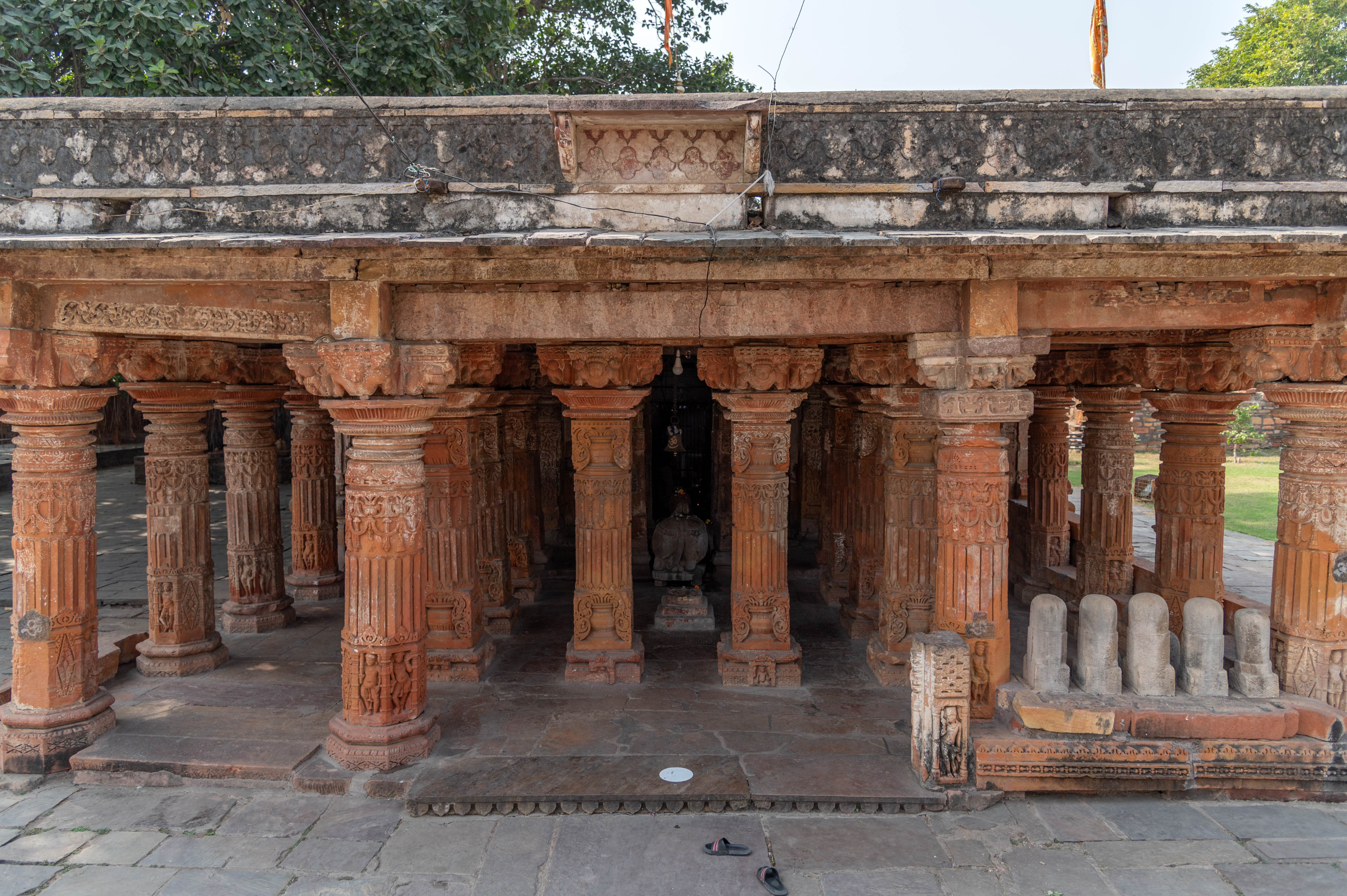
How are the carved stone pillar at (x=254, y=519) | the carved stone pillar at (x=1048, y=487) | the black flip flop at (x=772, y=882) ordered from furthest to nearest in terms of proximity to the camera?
1. the carved stone pillar at (x=1048, y=487)
2. the carved stone pillar at (x=254, y=519)
3. the black flip flop at (x=772, y=882)

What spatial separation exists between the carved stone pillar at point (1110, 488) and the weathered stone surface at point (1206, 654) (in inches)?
133

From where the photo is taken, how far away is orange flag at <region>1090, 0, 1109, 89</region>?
5770mm

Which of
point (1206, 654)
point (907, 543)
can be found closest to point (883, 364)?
point (907, 543)

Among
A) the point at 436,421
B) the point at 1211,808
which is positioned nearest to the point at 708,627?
the point at 436,421

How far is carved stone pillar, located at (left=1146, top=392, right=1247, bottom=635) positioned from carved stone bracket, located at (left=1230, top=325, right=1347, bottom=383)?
185 centimetres

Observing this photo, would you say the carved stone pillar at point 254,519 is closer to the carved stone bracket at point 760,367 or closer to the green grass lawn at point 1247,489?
the carved stone bracket at point 760,367

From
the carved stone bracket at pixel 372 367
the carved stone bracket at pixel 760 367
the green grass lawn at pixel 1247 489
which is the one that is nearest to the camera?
the carved stone bracket at pixel 372 367

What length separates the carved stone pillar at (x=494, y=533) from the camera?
7.81 meters

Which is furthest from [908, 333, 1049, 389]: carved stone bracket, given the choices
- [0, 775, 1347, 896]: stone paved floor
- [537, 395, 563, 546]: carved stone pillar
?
[537, 395, 563, 546]: carved stone pillar

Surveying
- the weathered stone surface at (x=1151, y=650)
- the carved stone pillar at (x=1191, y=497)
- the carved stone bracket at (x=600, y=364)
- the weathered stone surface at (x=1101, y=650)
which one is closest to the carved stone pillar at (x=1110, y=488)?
the carved stone pillar at (x=1191, y=497)

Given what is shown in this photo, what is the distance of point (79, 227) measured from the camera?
502 cm

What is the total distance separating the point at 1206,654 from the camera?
17.3 feet

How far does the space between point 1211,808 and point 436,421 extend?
20.8 ft

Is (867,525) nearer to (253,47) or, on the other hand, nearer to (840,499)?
(840,499)
